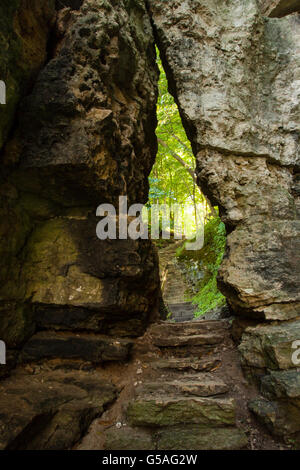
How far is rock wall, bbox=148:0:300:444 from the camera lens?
3.46 m

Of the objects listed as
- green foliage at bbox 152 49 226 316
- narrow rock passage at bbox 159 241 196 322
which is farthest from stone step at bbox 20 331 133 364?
narrow rock passage at bbox 159 241 196 322

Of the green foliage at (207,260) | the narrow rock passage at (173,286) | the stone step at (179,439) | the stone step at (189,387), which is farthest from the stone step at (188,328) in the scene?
the narrow rock passage at (173,286)

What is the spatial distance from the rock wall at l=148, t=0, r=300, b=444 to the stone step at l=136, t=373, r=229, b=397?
50 cm

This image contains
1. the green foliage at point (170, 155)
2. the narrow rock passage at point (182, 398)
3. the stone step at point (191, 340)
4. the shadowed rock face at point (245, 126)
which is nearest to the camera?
the narrow rock passage at point (182, 398)

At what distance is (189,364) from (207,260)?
7.22 metres

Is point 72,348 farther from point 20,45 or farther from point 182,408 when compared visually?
point 20,45

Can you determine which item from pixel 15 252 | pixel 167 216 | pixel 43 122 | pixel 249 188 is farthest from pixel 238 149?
pixel 167 216

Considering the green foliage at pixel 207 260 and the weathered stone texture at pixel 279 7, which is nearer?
the weathered stone texture at pixel 279 7

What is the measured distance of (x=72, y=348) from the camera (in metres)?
3.57

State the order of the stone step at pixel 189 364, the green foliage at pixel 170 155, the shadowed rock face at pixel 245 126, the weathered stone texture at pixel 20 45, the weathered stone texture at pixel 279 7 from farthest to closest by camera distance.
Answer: the green foliage at pixel 170 155, the weathered stone texture at pixel 279 7, the stone step at pixel 189 364, the shadowed rock face at pixel 245 126, the weathered stone texture at pixel 20 45

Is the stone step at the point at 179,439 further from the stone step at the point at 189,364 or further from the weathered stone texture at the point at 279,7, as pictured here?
the weathered stone texture at the point at 279,7

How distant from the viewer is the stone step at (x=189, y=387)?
10.2ft

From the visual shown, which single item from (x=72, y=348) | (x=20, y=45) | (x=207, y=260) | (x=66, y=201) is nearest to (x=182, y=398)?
(x=72, y=348)

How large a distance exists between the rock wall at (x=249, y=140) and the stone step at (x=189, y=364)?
57 centimetres
